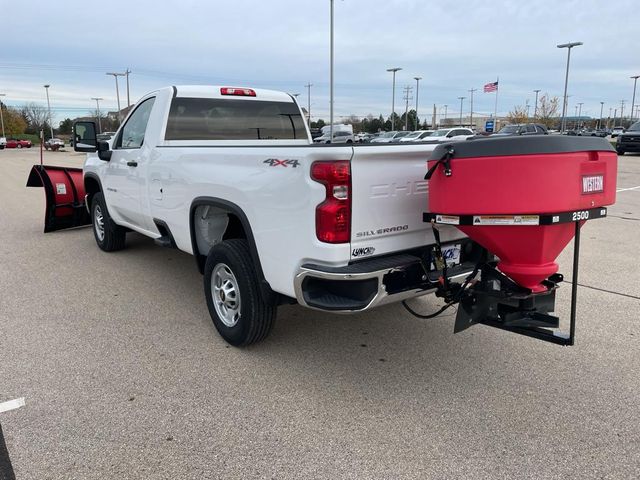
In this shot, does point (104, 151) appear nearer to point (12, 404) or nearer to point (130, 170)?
point (130, 170)

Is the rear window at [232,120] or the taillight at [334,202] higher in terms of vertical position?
the rear window at [232,120]

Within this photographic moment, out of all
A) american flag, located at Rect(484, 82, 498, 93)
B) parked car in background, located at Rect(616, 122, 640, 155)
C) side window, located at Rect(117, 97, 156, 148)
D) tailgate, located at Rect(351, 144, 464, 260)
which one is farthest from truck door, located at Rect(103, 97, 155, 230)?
american flag, located at Rect(484, 82, 498, 93)

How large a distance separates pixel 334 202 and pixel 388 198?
0.39 meters

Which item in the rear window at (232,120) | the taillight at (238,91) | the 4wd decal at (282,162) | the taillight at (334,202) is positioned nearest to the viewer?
the taillight at (334,202)

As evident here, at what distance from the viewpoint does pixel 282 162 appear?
3127 mm

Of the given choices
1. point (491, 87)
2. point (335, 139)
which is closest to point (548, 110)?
point (491, 87)

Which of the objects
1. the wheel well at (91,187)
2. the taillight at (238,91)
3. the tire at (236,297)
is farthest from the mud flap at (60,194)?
the tire at (236,297)

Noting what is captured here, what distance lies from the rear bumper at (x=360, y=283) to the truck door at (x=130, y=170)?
2.70 meters

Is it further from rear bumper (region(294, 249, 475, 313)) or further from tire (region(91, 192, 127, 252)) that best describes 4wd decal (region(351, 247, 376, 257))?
tire (region(91, 192, 127, 252))

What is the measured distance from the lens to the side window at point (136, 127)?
5.41 meters

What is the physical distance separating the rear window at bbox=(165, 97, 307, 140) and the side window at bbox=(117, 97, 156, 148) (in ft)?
1.35

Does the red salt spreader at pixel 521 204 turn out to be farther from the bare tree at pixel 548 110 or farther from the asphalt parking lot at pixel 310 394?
the bare tree at pixel 548 110

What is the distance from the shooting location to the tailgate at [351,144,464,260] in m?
2.98

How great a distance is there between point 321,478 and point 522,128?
2964cm
